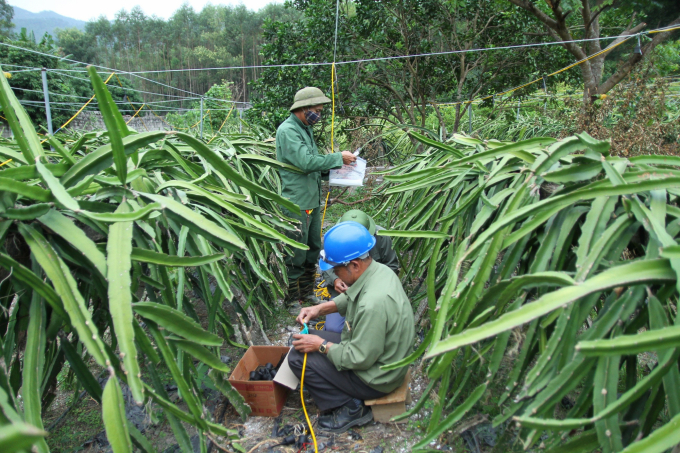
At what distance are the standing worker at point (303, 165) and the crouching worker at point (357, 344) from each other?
127cm

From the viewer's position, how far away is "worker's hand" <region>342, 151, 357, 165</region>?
3.86m

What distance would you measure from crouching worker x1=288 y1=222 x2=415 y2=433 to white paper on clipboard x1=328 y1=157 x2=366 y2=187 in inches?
59.1

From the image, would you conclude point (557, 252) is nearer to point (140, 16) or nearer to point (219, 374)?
point (219, 374)

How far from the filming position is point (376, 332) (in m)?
2.19

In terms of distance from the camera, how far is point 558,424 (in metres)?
1.00

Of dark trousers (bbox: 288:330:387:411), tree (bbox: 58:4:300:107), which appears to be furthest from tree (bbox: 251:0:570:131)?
tree (bbox: 58:4:300:107)

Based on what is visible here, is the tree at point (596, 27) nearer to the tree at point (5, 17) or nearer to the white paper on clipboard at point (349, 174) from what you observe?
the white paper on clipboard at point (349, 174)

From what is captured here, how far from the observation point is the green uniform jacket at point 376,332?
7.20ft

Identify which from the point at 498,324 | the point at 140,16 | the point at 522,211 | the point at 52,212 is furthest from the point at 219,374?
the point at 140,16

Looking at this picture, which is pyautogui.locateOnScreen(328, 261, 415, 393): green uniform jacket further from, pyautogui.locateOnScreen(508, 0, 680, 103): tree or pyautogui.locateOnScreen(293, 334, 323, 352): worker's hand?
pyautogui.locateOnScreen(508, 0, 680, 103): tree

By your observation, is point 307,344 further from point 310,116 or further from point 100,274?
point 310,116

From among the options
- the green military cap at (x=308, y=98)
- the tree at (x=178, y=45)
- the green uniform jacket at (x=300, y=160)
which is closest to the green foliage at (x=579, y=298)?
the green uniform jacket at (x=300, y=160)

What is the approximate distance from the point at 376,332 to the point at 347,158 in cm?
206

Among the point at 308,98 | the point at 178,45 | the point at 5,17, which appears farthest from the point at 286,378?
the point at 178,45
